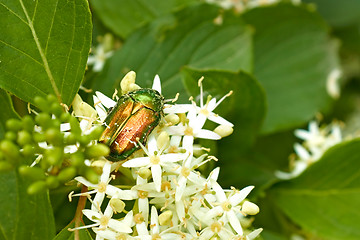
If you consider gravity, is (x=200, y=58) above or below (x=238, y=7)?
below

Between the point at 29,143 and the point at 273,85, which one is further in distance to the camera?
the point at 273,85

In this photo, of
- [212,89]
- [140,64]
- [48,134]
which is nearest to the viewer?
[48,134]

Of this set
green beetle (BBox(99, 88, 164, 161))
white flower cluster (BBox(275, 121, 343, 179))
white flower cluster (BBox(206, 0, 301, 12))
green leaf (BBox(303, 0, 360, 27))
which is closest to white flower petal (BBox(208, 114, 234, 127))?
green beetle (BBox(99, 88, 164, 161))

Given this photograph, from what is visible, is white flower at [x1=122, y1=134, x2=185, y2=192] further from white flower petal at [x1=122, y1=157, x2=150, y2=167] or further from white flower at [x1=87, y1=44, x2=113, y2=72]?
white flower at [x1=87, y1=44, x2=113, y2=72]

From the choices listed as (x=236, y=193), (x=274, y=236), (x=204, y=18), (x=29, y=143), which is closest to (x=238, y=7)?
(x=204, y=18)

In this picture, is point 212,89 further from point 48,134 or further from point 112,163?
point 48,134

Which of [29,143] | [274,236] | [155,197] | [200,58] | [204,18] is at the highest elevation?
[204,18]
